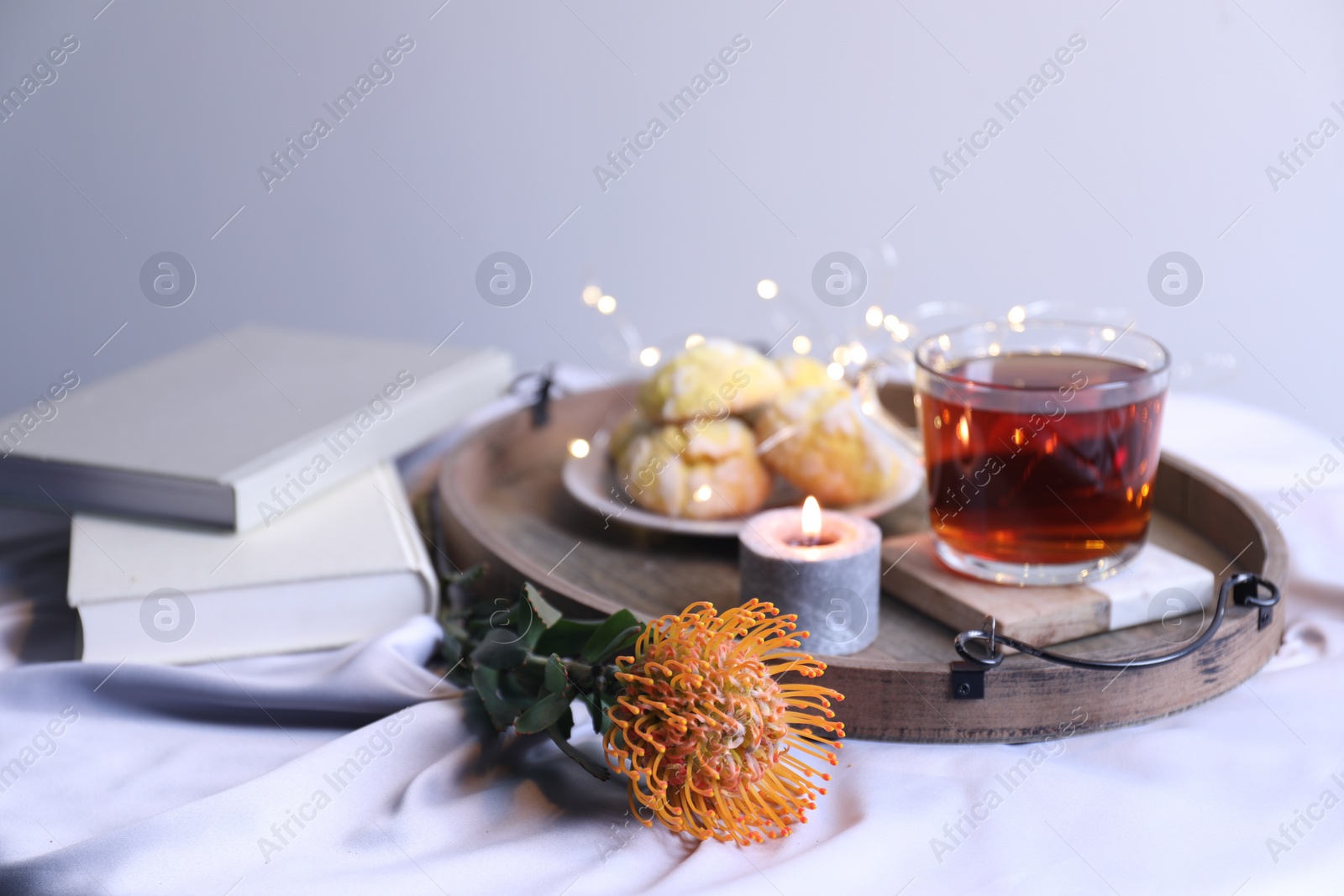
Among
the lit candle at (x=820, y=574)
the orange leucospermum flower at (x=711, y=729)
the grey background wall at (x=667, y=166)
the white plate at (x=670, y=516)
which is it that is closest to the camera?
the orange leucospermum flower at (x=711, y=729)

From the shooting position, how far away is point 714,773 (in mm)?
520

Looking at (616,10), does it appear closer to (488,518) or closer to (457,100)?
(457,100)

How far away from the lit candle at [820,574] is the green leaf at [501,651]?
15 centimetres

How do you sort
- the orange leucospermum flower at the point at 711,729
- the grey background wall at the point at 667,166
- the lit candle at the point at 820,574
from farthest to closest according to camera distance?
the grey background wall at the point at 667,166 < the lit candle at the point at 820,574 < the orange leucospermum flower at the point at 711,729

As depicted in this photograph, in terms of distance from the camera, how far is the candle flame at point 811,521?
69 centimetres

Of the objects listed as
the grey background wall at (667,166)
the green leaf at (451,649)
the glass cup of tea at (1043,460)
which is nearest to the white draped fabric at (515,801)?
the green leaf at (451,649)

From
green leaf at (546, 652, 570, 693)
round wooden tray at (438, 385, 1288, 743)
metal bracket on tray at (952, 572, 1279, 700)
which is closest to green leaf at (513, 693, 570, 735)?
green leaf at (546, 652, 570, 693)

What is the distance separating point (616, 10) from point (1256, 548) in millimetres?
1336

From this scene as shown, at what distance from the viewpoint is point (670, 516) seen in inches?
33.5

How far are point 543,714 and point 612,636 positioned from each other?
54 mm

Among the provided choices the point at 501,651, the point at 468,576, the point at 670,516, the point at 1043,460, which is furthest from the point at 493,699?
the point at 1043,460

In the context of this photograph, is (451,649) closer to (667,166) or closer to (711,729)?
(711,729)

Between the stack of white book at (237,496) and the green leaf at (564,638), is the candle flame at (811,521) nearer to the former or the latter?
the green leaf at (564,638)

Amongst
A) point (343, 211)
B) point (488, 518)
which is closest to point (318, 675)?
point (488, 518)
